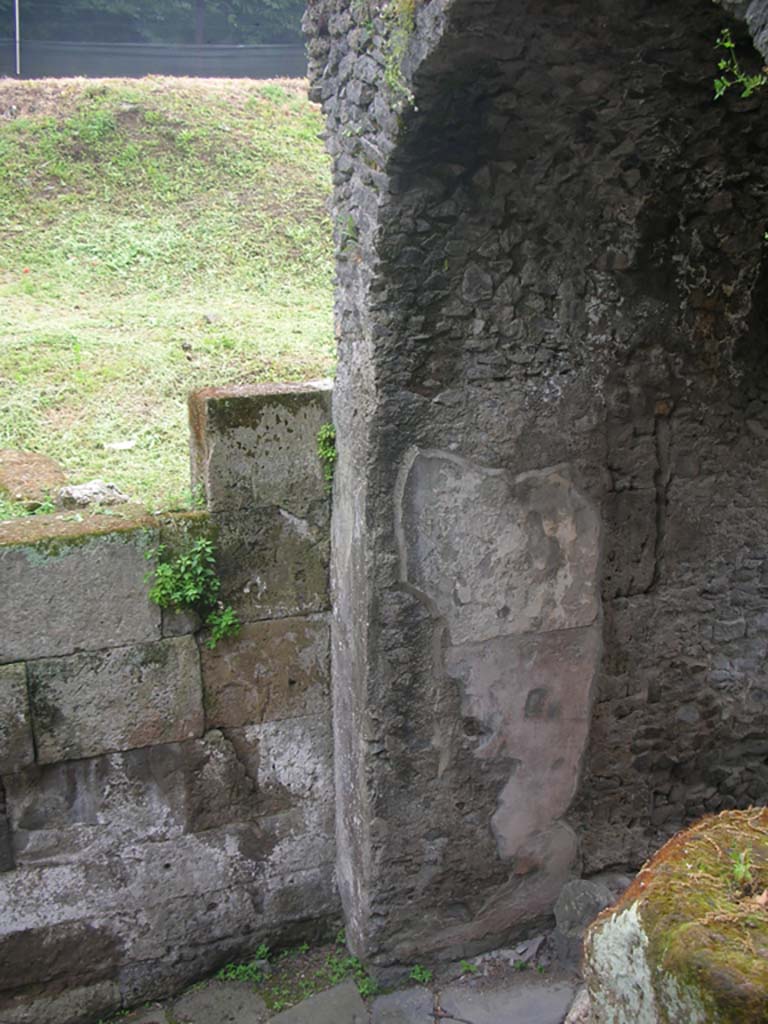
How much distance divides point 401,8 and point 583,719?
2662 millimetres

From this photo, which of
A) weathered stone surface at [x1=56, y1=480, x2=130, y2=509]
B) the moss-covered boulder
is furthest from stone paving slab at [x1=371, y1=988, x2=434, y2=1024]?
the moss-covered boulder

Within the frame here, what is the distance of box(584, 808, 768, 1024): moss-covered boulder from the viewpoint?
1.40 meters

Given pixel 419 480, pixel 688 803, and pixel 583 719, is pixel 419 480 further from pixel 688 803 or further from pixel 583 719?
pixel 688 803

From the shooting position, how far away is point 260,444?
12.2 feet

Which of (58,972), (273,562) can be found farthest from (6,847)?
(273,562)

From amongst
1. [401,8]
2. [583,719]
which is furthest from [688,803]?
[401,8]

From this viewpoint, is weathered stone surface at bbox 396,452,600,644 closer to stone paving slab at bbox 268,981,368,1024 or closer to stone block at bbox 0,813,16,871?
stone paving slab at bbox 268,981,368,1024

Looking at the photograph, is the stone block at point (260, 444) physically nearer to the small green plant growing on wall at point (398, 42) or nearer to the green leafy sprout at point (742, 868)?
the small green plant growing on wall at point (398, 42)

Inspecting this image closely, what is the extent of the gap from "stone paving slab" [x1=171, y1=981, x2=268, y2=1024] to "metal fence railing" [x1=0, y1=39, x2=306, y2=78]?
13.8 meters

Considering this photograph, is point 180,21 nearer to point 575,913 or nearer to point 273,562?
point 273,562

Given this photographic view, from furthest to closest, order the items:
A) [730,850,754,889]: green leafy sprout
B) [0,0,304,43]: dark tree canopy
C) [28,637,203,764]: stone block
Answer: [0,0,304,43]: dark tree canopy < [28,637,203,764]: stone block < [730,850,754,889]: green leafy sprout

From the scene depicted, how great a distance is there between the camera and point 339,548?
3801 mm

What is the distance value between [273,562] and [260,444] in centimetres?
47

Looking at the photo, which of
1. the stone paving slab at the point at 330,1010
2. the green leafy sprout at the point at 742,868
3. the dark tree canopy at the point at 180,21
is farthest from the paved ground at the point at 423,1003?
the dark tree canopy at the point at 180,21
